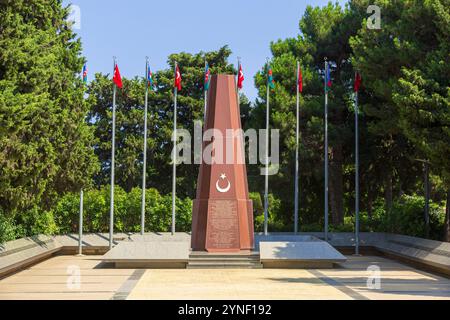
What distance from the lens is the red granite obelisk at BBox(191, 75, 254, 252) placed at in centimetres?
2017

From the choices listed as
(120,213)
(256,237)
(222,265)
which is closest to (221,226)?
(222,265)

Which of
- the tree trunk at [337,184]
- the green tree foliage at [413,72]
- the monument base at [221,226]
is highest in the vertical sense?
the green tree foliage at [413,72]

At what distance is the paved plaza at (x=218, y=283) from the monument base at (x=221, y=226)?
186 cm

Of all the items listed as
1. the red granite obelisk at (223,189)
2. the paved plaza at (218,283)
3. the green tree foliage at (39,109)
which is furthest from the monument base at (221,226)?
the green tree foliage at (39,109)

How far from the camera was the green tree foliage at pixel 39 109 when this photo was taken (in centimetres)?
Result: 1506

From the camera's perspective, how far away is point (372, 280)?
15203 millimetres

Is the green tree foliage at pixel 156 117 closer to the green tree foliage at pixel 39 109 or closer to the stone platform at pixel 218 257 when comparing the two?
the green tree foliage at pixel 39 109

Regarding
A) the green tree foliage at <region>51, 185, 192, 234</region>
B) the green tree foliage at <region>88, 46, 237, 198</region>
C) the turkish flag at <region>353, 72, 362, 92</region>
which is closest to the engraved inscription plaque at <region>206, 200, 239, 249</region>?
the turkish flag at <region>353, 72, 362, 92</region>

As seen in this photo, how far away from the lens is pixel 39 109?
16172mm

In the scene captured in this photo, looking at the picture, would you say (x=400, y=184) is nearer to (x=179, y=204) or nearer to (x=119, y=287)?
(x=179, y=204)

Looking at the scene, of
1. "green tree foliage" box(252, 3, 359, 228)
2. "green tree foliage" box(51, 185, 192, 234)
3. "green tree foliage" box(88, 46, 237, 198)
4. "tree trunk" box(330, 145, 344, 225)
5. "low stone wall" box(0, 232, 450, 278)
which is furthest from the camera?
"green tree foliage" box(88, 46, 237, 198)

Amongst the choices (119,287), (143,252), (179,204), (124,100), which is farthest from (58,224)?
(119,287)

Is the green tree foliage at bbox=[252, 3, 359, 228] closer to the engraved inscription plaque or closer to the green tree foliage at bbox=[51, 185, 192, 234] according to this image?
the green tree foliage at bbox=[51, 185, 192, 234]

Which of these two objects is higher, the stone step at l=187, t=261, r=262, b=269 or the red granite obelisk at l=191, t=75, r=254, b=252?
the red granite obelisk at l=191, t=75, r=254, b=252
